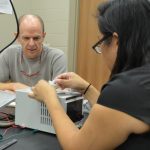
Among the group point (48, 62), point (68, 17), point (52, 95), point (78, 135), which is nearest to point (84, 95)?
point (52, 95)

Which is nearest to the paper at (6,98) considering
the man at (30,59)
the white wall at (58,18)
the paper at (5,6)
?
the paper at (5,6)

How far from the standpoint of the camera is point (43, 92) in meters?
1.16

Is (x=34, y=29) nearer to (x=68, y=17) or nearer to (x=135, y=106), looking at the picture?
(x=68, y=17)

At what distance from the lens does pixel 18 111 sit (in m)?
1.32

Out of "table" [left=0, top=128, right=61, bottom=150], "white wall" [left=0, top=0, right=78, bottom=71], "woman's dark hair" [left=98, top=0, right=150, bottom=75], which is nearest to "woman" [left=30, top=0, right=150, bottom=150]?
"woman's dark hair" [left=98, top=0, right=150, bottom=75]

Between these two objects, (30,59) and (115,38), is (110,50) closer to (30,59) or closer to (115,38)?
(115,38)

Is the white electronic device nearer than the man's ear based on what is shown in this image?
No

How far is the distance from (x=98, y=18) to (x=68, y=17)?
2453 mm

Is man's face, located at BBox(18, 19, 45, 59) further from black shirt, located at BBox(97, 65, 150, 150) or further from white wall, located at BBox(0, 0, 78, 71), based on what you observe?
black shirt, located at BBox(97, 65, 150, 150)

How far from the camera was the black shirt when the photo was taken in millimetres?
806

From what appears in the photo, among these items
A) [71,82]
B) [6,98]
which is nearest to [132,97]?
[71,82]

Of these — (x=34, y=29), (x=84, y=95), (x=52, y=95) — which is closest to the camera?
(x=52, y=95)

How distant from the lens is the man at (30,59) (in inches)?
84.7

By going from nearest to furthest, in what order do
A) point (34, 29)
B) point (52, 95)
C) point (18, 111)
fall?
point (52, 95) → point (18, 111) → point (34, 29)
